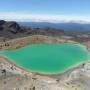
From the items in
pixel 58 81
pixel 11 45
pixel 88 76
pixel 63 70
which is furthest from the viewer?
pixel 11 45

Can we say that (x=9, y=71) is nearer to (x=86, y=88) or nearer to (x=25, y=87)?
(x=25, y=87)

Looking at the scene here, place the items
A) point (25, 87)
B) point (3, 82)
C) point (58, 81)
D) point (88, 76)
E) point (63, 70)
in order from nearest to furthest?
point (25, 87), point (3, 82), point (58, 81), point (88, 76), point (63, 70)

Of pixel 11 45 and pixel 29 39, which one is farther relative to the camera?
pixel 29 39

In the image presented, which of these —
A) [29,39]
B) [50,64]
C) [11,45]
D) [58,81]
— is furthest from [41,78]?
[29,39]

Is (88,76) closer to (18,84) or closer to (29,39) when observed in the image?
(18,84)

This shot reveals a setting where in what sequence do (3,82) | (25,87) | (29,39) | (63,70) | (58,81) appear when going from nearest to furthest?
1. (25,87)
2. (3,82)
3. (58,81)
4. (63,70)
5. (29,39)

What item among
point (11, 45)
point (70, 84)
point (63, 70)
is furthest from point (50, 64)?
point (11, 45)

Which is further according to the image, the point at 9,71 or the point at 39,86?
the point at 9,71

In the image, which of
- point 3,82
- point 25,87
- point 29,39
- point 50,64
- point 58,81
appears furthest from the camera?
point 29,39

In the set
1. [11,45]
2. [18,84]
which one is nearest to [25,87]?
[18,84]
